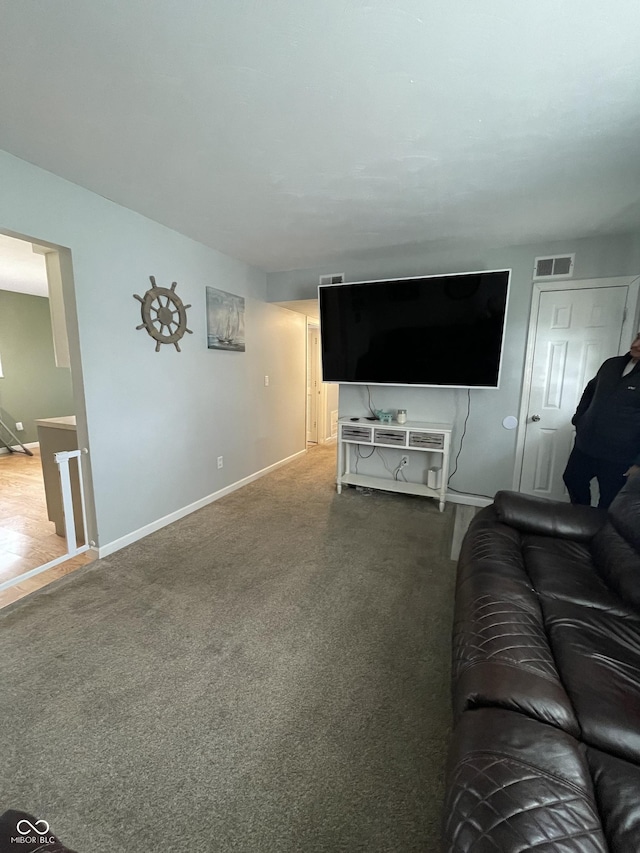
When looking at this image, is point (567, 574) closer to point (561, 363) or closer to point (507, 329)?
point (561, 363)

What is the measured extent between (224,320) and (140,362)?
3.41 feet

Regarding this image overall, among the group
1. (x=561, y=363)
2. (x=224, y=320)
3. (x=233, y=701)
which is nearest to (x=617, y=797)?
(x=233, y=701)

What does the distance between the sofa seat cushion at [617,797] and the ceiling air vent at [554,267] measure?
3.26m

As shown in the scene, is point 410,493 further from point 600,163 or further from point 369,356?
point 600,163

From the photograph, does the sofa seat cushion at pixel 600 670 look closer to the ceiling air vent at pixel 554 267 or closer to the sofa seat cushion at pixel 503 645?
the sofa seat cushion at pixel 503 645

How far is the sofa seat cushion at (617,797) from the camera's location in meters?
0.65

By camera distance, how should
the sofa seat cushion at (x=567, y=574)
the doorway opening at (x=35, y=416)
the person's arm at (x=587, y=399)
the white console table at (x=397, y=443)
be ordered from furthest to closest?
the white console table at (x=397, y=443) < the person's arm at (x=587, y=399) < the doorway opening at (x=35, y=416) < the sofa seat cushion at (x=567, y=574)

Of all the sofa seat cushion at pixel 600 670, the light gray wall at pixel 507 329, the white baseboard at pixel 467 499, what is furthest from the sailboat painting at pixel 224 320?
the sofa seat cushion at pixel 600 670

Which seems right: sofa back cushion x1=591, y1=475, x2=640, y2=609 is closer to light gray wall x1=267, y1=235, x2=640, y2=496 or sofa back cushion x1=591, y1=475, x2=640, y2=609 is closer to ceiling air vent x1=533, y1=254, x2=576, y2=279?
light gray wall x1=267, y1=235, x2=640, y2=496

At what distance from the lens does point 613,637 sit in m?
1.20

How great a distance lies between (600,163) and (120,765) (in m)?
3.36

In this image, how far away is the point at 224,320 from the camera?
348cm

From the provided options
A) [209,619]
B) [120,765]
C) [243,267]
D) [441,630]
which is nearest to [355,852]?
[120,765]

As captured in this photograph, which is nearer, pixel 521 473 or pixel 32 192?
pixel 32 192
